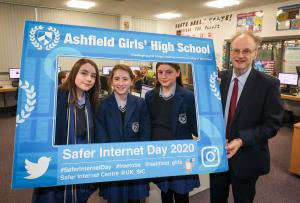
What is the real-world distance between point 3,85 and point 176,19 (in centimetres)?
623

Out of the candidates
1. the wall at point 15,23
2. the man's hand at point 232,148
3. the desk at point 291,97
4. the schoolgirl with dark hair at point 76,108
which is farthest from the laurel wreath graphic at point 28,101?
the wall at point 15,23

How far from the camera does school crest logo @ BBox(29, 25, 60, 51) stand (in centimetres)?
98

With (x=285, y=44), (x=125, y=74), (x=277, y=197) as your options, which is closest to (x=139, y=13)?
(x=285, y=44)

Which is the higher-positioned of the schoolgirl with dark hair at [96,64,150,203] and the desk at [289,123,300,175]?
the schoolgirl with dark hair at [96,64,150,203]

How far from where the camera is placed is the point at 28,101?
0.95m

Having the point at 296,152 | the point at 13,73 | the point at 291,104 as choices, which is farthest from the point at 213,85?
the point at 13,73

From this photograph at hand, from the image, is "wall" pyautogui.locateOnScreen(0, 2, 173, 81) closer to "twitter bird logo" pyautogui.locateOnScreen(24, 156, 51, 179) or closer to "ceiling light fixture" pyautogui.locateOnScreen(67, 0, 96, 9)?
"ceiling light fixture" pyautogui.locateOnScreen(67, 0, 96, 9)

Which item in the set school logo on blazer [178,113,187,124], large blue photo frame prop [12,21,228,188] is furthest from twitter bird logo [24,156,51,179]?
school logo on blazer [178,113,187,124]

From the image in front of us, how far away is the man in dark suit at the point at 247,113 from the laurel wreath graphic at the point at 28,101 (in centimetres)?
98

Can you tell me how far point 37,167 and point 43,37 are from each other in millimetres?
518

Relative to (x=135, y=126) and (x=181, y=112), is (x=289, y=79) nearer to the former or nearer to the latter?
(x=181, y=112)

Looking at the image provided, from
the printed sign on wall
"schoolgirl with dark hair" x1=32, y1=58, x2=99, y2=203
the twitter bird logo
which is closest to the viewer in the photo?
the twitter bird logo

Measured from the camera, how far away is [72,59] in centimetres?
105

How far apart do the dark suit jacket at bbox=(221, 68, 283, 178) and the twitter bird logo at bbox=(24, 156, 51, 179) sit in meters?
0.99
